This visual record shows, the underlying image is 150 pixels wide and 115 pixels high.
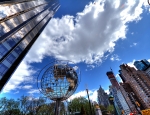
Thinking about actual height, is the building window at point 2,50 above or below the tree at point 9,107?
above

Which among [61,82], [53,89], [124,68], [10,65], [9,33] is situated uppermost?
[124,68]

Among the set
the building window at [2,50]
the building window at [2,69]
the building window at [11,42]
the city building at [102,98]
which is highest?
the city building at [102,98]

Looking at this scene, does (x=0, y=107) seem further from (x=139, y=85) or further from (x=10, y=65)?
(x=139, y=85)

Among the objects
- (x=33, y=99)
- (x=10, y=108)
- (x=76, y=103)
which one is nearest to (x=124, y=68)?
(x=76, y=103)

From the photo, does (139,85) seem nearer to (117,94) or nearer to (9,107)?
(117,94)

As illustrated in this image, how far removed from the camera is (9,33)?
19359 mm

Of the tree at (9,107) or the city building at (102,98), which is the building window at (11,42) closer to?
the tree at (9,107)

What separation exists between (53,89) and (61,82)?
84 centimetres

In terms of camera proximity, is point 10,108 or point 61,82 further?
point 10,108

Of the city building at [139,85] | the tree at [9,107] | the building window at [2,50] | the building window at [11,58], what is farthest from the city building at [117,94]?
the building window at [2,50]

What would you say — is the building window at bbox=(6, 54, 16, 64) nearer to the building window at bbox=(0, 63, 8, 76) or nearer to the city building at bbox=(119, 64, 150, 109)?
the building window at bbox=(0, 63, 8, 76)

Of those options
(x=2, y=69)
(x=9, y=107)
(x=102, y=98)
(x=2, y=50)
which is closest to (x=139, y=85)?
(x=102, y=98)

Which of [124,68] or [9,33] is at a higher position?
[124,68]

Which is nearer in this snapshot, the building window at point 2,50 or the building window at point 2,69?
the building window at point 2,50
